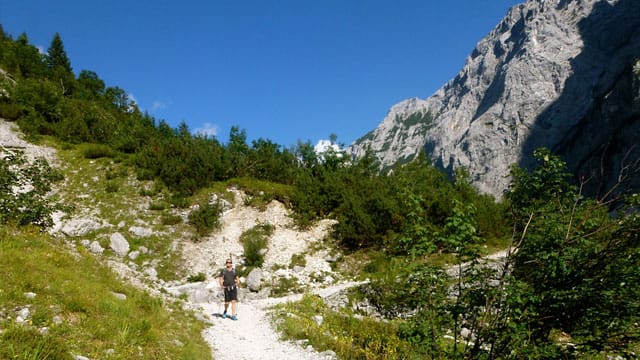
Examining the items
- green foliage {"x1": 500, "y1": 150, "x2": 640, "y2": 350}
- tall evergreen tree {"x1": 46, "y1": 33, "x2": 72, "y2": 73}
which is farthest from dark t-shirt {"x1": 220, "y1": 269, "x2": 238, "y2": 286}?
tall evergreen tree {"x1": 46, "y1": 33, "x2": 72, "y2": 73}

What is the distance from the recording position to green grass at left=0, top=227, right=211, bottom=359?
5.16 m

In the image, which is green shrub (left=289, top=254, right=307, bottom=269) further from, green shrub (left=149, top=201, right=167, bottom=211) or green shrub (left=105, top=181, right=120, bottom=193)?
green shrub (left=105, top=181, right=120, bottom=193)

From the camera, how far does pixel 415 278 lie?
6.21m

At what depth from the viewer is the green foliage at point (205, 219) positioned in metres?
23.8

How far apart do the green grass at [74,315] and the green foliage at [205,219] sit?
44.6 feet

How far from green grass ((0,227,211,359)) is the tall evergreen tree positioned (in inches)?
2181

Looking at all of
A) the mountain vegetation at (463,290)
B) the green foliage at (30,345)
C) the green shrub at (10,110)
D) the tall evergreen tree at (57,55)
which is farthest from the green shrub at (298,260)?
the tall evergreen tree at (57,55)

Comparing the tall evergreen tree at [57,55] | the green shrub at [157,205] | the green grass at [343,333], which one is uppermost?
the tall evergreen tree at [57,55]

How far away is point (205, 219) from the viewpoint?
79.5 feet

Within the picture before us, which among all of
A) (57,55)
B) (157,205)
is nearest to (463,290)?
(157,205)

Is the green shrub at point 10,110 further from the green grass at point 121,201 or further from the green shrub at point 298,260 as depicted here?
the green shrub at point 298,260

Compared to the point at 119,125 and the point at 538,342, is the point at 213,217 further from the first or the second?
the point at 538,342

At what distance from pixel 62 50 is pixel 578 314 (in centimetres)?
6987

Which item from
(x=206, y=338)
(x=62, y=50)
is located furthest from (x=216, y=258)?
(x=62, y=50)
